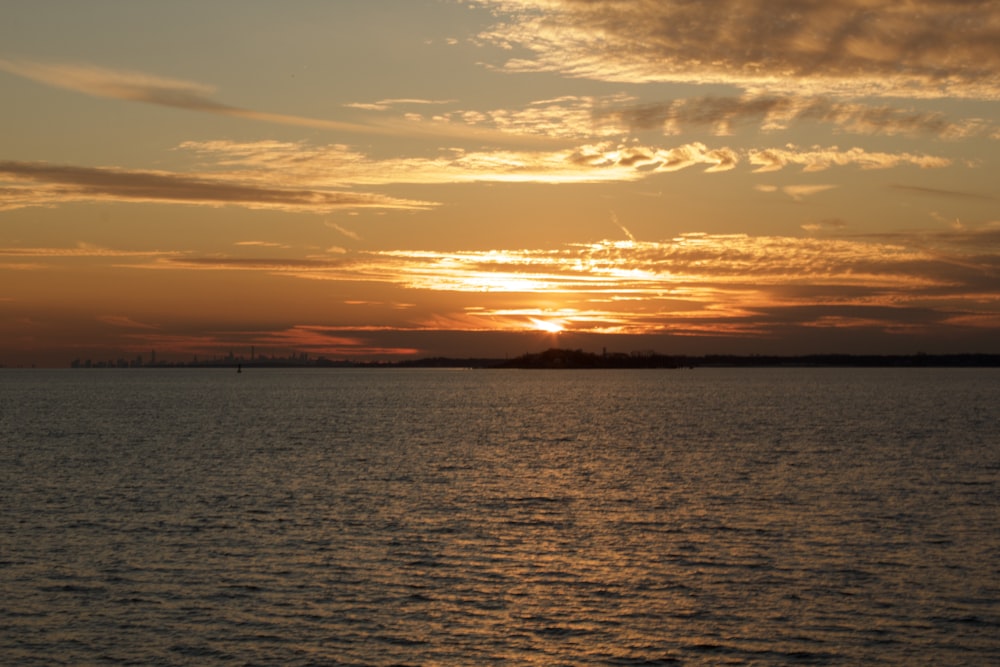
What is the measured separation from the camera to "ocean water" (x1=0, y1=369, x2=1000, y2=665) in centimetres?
3027

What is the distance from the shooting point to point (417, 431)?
4936 inches

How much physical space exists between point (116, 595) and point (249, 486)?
31406 mm

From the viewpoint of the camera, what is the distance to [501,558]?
42219 mm

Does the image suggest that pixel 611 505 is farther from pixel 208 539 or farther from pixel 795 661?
pixel 795 661

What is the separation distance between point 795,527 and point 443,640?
2447 cm

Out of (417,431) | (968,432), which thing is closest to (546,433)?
(417,431)

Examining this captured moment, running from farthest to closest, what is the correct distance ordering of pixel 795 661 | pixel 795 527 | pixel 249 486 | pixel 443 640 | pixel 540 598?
pixel 249 486 < pixel 795 527 < pixel 540 598 < pixel 443 640 < pixel 795 661

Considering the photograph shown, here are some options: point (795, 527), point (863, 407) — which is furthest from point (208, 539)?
point (863, 407)

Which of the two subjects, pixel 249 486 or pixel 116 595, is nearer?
pixel 116 595

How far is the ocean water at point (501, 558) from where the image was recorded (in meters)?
30.3

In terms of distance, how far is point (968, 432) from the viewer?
379ft

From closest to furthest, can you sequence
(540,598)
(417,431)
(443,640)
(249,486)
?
(443,640) < (540,598) < (249,486) < (417,431)

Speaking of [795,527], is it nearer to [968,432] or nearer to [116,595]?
[116,595]

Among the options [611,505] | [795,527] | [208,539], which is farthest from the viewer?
[611,505]
